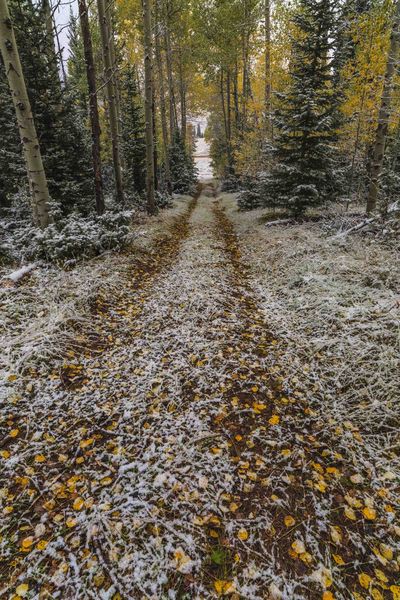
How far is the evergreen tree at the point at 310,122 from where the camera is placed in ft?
34.8

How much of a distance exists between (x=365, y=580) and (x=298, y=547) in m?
0.48

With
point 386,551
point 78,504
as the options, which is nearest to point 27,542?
point 78,504

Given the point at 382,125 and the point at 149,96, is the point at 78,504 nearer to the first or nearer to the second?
the point at 382,125

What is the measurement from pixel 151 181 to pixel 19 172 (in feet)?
17.9

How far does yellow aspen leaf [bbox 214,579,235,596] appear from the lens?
213 cm

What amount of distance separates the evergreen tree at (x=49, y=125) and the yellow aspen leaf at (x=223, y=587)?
34.7 ft

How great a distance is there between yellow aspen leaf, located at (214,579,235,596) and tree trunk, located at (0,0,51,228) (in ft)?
25.6

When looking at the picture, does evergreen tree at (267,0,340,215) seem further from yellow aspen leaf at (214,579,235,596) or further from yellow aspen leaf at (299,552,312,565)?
yellow aspen leaf at (214,579,235,596)

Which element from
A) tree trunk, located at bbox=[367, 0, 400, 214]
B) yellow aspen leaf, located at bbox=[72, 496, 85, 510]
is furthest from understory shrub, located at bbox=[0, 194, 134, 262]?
tree trunk, located at bbox=[367, 0, 400, 214]

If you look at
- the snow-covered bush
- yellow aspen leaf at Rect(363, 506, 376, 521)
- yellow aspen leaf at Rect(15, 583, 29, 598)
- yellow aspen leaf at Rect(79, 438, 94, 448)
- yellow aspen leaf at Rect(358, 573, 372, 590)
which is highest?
the snow-covered bush

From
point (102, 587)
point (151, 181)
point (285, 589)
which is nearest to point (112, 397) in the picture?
point (102, 587)

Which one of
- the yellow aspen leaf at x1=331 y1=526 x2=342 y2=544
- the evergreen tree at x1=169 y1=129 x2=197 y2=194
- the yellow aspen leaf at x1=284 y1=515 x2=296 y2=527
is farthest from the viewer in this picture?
the evergreen tree at x1=169 y1=129 x2=197 y2=194

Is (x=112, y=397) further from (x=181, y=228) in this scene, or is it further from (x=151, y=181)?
(x=151, y=181)

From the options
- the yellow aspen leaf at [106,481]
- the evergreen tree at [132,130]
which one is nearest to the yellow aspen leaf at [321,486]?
the yellow aspen leaf at [106,481]
